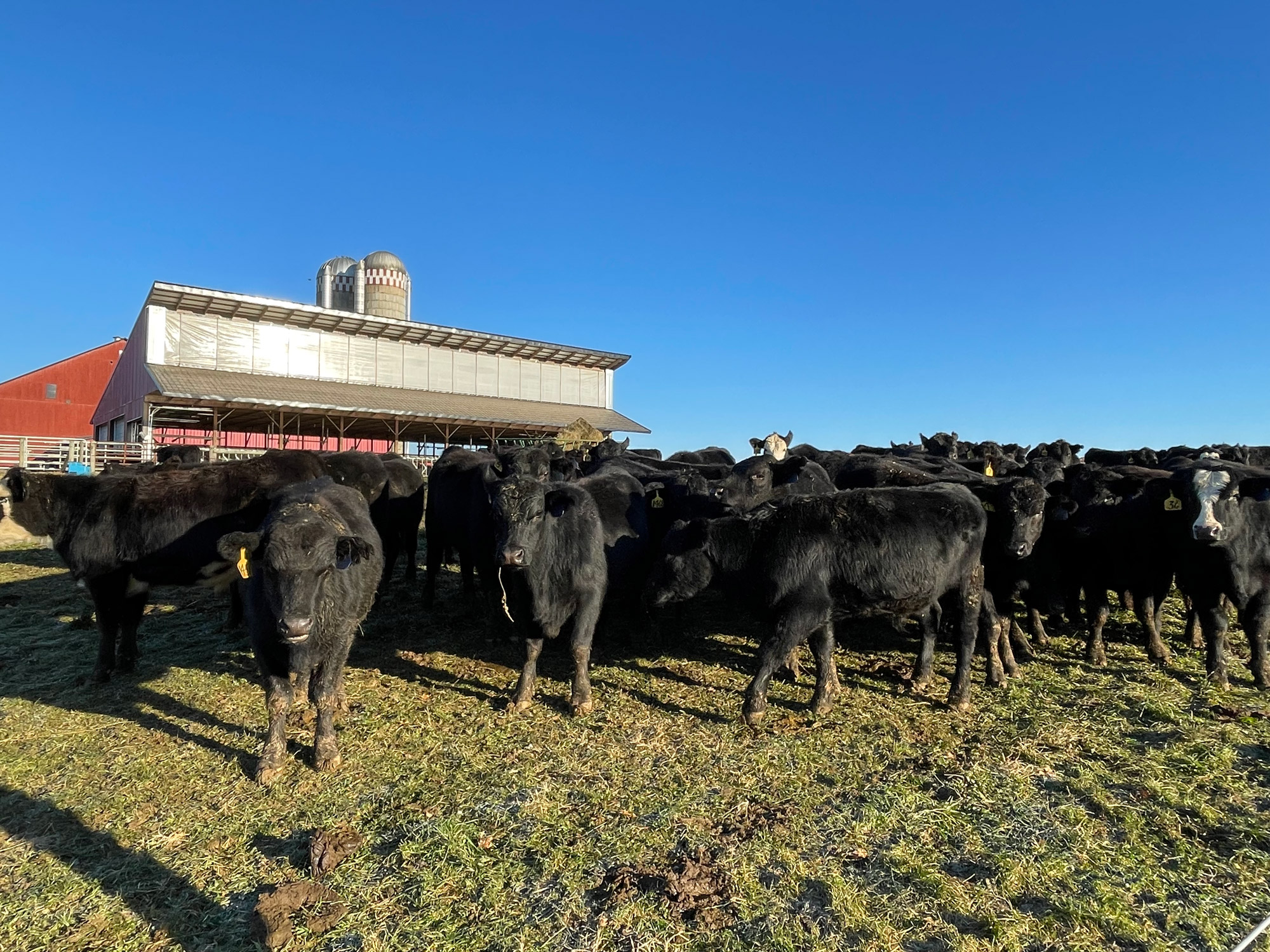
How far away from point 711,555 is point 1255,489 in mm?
5080

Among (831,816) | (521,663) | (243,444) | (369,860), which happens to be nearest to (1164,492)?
(831,816)

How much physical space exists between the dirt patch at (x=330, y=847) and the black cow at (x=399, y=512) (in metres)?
5.80

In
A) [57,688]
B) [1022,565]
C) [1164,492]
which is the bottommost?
[57,688]

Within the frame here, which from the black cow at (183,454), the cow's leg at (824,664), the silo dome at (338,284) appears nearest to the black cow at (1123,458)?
the cow's leg at (824,664)

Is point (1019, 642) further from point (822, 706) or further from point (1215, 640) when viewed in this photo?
point (822, 706)

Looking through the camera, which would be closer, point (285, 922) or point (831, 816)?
point (285, 922)

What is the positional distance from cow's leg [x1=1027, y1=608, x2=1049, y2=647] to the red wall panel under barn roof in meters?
56.2

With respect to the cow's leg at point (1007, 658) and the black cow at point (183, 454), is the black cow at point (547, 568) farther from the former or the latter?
the black cow at point (183, 454)

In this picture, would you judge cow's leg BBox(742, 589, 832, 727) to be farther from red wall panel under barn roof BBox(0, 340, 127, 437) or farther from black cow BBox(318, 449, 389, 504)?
red wall panel under barn roof BBox(0, 340, 127, 437)

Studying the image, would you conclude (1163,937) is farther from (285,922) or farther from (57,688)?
(57,688)

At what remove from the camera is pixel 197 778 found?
4699 millimetres

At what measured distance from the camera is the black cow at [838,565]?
18.7 ft

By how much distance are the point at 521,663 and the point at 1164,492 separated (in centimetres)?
664

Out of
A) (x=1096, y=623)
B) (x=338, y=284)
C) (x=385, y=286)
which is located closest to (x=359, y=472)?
(x=1096, y=623)
